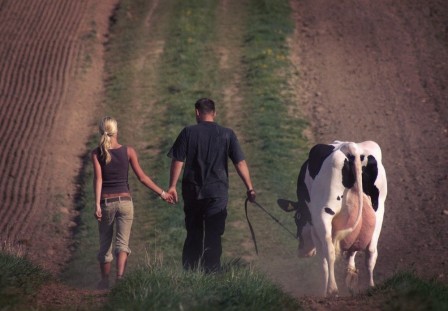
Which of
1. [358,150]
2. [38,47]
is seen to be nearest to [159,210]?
[358,150]

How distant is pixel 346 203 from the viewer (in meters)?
9.62

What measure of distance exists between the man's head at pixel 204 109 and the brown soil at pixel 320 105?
102 inches

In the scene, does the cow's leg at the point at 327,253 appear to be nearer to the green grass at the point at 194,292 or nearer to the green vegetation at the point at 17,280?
the green grass at the point at 194,292

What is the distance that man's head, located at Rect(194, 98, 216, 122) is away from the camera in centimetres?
952

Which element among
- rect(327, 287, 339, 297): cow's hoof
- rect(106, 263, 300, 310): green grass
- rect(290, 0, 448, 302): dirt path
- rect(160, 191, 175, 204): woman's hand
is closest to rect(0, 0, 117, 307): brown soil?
rect(106, 263, 300, 310): green grass

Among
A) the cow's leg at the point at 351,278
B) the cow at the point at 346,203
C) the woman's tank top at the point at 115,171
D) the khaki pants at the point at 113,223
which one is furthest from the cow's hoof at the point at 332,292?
the woman's tank top at the point at 115,171

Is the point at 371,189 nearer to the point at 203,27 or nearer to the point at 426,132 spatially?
the point at 426,132

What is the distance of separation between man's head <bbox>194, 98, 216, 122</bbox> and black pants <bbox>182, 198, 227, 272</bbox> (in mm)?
957

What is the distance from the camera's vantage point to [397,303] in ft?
22.1

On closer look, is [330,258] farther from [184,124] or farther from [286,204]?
[184,124]

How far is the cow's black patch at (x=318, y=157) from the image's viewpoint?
32.8ft

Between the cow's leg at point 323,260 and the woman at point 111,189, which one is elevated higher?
the woman at point 111,189

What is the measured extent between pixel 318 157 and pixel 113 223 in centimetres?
261

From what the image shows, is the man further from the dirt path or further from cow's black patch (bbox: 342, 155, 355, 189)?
the dirt path
